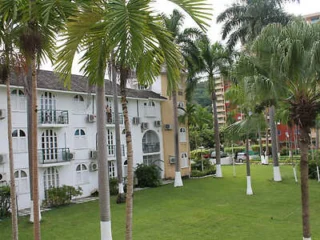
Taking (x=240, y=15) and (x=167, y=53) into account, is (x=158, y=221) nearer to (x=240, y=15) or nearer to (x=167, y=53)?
(x=167, y=53)

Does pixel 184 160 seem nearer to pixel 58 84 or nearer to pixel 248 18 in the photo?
pixel 248 18

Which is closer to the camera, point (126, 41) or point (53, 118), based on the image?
point (126, 41)

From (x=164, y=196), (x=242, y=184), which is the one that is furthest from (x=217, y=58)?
(x=164, y=196)

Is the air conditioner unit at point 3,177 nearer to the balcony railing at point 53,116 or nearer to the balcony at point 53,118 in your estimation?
the balcony at point 53,118

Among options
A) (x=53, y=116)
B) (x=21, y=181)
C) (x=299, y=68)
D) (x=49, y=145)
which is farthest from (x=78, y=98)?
(x=299, y=68)

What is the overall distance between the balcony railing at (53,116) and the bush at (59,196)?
4106mm

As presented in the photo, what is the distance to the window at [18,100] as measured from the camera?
70.8 ft

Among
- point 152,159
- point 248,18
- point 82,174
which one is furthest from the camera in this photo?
point 152,159

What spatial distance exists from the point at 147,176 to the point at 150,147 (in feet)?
13.1

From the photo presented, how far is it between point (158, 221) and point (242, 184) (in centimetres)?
1229

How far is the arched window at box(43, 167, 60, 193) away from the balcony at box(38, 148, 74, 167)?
2.15ft

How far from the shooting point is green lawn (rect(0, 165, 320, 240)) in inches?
541

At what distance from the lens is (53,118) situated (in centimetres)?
2356

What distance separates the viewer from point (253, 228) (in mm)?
14062
